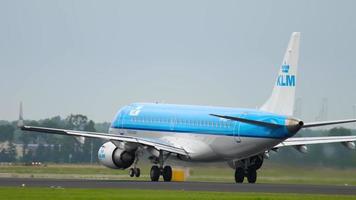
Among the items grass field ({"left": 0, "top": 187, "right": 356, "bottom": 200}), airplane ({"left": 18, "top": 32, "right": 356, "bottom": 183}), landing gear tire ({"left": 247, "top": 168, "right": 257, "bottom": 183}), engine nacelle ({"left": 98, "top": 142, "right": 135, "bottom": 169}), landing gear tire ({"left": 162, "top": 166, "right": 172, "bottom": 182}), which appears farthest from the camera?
engine nacelle ({"left": 98, "top": 142, "right": 135, "bottom": 169})

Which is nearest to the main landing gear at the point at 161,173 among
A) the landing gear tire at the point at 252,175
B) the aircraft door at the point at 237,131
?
the aircraft door at the point at 237,131

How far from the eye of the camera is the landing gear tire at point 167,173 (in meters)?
76.7

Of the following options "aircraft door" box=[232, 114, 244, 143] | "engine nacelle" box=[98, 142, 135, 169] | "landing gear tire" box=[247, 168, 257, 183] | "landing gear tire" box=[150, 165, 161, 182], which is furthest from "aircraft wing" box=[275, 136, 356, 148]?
"engine nacelle" box=[98, 142, 135, 169]

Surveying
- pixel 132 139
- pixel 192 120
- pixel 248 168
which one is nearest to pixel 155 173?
pixel 132 139

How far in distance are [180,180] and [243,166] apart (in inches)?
188

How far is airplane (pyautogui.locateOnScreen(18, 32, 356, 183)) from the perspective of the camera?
7412cm

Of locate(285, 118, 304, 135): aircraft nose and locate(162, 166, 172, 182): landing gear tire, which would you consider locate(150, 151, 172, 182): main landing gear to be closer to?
locate(162, 166, 172, 182): landing gear tire

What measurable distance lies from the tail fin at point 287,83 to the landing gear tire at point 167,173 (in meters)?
7.33

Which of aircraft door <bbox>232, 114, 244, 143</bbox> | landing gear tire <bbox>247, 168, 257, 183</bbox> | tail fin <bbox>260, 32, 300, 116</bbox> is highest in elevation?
tail fin <bbox>260, 32, 300, 116</bbox>

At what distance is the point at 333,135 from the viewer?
86.6 meters

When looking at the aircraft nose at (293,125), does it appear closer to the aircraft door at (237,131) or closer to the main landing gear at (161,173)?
the aircraft door at (237,131)

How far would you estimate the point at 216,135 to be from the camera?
255 feet

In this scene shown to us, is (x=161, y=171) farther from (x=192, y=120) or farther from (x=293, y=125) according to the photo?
(x=293, y=125)

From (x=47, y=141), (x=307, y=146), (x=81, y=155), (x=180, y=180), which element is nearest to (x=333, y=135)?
(x=307, y=146)
